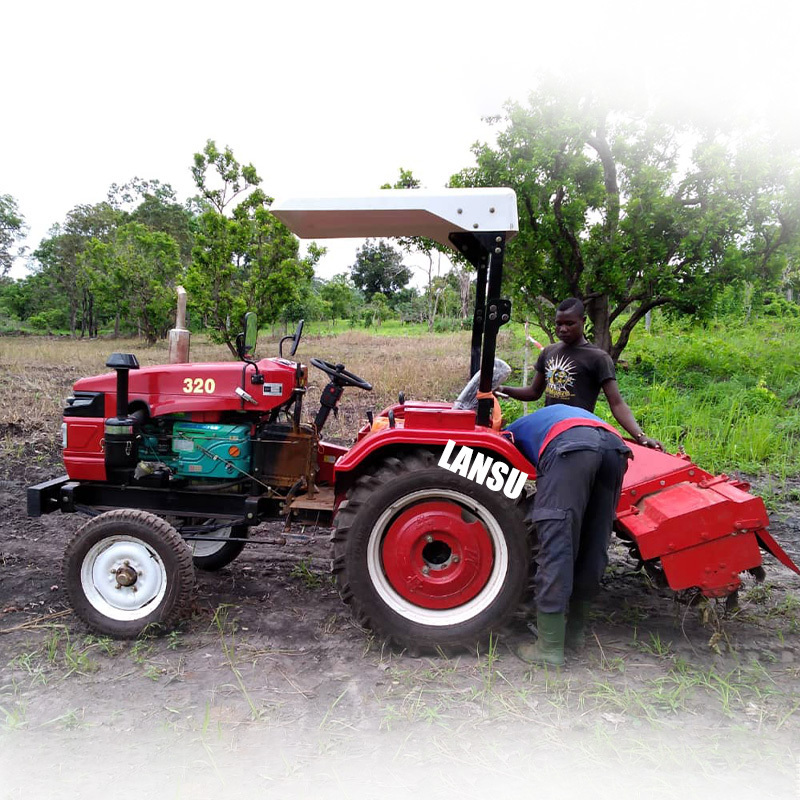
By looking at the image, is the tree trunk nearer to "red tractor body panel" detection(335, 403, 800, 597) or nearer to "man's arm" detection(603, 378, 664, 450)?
"man's arm" detection(603, 378, 664, 450)

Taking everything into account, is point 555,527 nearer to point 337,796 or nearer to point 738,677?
point 738,677

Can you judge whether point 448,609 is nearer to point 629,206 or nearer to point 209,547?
point 209,547

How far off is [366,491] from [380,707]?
2.76 ft

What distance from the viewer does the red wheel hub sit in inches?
107

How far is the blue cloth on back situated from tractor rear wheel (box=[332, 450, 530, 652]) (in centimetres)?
27

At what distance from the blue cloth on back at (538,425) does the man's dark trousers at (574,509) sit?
0.11m

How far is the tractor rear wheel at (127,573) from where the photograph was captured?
2812mm

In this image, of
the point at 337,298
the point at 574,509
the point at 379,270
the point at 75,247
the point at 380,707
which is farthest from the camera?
the point at 379,270

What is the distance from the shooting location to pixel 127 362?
2.92 m

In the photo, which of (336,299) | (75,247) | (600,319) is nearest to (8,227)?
(75,247)

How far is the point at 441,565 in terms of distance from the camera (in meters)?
2.76

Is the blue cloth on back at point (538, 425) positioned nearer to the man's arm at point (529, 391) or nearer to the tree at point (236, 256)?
the man's arm at point (529, 391)

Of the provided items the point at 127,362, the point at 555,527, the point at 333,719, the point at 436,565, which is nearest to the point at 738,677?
the point at 555,527

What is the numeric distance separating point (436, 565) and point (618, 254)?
6.56 m
